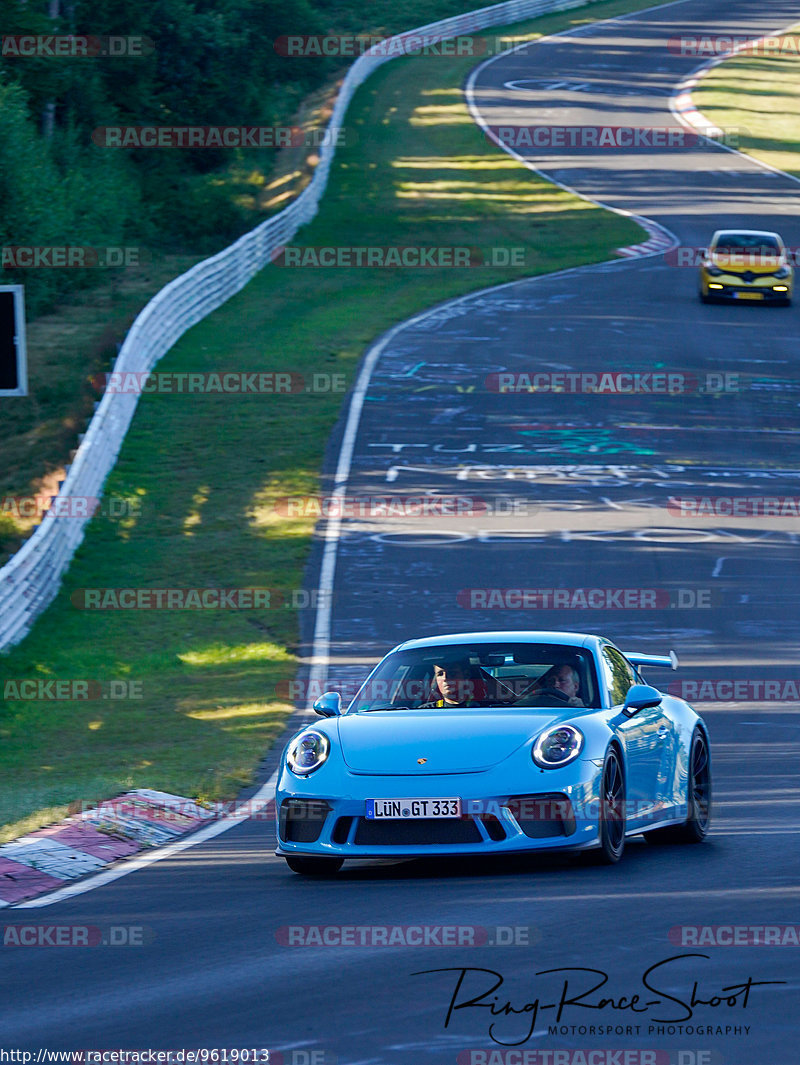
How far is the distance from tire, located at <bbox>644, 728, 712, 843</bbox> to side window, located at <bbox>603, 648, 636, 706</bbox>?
57cm

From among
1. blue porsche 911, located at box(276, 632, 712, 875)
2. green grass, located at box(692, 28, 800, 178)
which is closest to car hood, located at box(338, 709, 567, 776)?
blue porsche 911, located at box(276, 632, 712, 875)

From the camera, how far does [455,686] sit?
9883 mm

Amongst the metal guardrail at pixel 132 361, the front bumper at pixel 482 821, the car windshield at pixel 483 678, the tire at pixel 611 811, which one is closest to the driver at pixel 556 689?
the car windshield at pixel 483 678

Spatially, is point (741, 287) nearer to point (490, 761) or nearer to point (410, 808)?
point (490, 761)

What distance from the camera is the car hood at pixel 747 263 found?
3944cm

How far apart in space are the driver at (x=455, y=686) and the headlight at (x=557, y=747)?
784 millimetres

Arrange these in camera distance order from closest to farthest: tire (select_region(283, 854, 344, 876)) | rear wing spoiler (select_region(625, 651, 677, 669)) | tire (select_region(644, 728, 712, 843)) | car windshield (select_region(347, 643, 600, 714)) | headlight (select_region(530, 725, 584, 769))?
headlight (select_region(530, 725, 584, 769)), tire (select_region(283, 854, 344, 876)), car windshield (select_region(347, 643, 600, 714)), tire (select_region(644, 728, 712, 843)), rear wing spoiler (select_region(625, 651, 677, 669))

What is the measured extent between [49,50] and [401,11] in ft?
138

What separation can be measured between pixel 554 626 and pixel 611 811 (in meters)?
10.4

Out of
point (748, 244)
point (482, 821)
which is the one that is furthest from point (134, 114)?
point (482, 821)

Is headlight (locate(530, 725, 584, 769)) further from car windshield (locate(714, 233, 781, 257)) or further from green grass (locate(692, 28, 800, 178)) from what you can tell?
green grass (locate(692, 28, 800, 178))

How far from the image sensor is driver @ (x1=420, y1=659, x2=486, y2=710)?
981 cm

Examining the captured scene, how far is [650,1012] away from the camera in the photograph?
5.98m

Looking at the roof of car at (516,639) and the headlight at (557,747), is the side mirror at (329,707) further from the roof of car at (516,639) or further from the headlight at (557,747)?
the headlight at (557,747)
